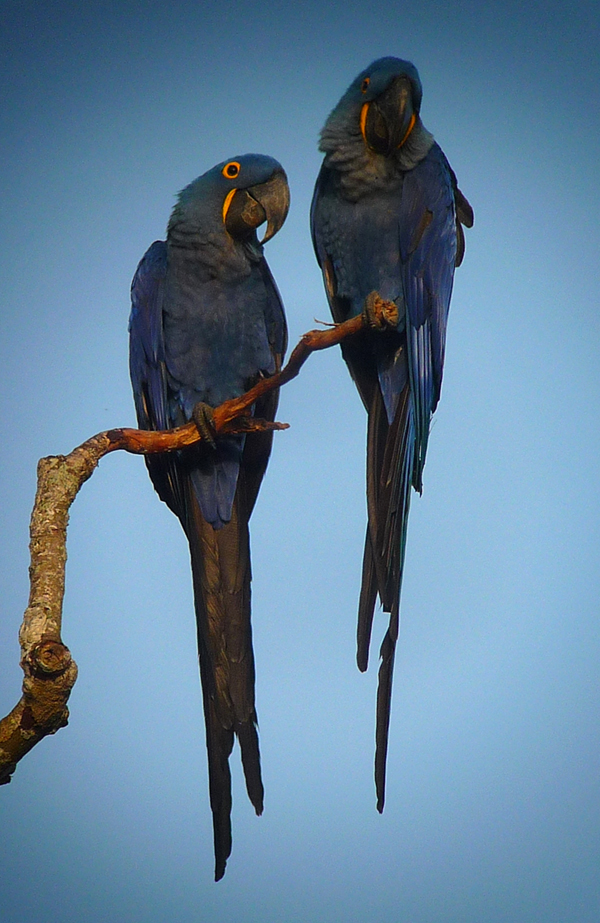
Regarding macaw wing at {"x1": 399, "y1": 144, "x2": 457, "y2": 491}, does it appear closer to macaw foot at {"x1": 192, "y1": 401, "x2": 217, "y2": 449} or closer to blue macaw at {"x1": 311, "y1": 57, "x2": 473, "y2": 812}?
blue macaw at {"x1": 311, "y1": 57, "x2": 473, "y2": 812}

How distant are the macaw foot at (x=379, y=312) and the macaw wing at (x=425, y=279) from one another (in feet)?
0.12

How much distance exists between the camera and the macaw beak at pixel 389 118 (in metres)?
2.04

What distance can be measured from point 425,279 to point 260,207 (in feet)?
1.42

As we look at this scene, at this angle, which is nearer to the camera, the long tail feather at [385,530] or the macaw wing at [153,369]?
Result: the long tail feather at [385,530]

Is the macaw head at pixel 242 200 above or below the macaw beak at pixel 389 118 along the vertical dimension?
below

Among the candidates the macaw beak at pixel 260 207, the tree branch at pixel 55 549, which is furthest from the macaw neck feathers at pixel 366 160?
the tree branch at pixel 55 549

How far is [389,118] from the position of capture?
205cm

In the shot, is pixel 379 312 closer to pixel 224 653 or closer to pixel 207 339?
pixel 207 339

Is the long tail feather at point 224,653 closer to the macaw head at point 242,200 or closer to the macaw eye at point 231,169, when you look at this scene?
the macaw head at point 242,200

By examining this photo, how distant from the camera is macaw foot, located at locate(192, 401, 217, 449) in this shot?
6.44 feet

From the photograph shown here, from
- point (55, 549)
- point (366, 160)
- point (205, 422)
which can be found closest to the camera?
point (55, 549)

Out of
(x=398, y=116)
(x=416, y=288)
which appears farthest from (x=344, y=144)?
(x=416, y=288)

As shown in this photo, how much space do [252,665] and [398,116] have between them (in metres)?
1.28

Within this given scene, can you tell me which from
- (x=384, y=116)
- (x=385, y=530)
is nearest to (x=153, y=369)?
(x=385, y=530)
